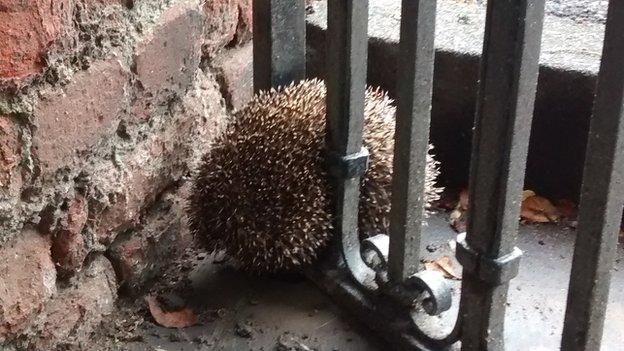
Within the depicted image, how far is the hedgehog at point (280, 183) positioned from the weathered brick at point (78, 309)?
0.19 metres

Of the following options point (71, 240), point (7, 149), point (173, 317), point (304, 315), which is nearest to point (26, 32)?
point (7, 149)

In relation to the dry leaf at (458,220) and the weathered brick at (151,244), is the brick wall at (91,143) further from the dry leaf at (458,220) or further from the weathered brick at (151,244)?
the dry leaf at (458,220)

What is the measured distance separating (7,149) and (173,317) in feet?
1.57

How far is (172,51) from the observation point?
144cm

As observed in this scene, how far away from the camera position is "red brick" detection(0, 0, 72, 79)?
1087 mm

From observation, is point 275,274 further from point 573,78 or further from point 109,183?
point 573,78

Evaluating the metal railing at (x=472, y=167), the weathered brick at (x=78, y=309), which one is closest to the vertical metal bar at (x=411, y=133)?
the metal railing at (x=472, y=167)

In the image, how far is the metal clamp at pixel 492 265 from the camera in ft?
3.73

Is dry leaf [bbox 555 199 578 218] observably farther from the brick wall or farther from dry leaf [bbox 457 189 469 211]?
the brick wall

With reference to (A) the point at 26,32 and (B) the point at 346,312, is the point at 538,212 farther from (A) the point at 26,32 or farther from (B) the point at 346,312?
(A) the point at 26,32

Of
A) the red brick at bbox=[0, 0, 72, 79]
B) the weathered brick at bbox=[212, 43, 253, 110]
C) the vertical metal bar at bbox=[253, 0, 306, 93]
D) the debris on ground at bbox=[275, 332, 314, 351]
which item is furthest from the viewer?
the weathered brick at bbox=[212, 43, 253, 110]

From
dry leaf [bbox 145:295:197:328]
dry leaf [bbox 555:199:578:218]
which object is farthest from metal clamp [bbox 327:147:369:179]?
dry leaf [bbox 555:199:578:218]

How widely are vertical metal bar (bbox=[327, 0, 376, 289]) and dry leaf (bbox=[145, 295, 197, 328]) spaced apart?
11.7 inches

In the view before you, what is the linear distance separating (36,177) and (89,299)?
28 cm
